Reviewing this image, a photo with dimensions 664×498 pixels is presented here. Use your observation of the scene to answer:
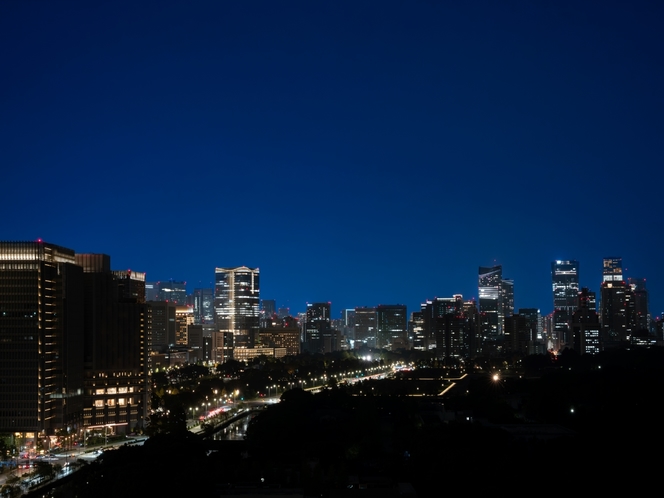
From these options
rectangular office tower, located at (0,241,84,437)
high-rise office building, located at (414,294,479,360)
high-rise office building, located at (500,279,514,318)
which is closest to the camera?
rectangular office tower, located at (0,241,84,437)

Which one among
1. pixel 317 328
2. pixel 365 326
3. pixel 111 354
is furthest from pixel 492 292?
pixel 111 354

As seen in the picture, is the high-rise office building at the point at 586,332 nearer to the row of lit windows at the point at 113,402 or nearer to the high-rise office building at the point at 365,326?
the high-rise office building at the point at 365,326

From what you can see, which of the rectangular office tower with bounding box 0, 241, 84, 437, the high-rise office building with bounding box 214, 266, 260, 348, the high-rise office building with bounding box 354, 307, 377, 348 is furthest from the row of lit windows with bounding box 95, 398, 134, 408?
the high-rise office building with bounding box 354, 307, 377, 348

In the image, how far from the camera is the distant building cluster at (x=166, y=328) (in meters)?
38.6

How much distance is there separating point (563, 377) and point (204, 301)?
115 m

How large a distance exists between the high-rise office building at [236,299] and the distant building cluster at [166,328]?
0.18m

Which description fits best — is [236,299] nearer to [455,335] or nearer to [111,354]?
[455,335]

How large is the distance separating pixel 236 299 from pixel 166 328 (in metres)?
20.2

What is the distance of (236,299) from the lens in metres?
124

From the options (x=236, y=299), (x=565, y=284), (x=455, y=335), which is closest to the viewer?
(x=455, y=335)

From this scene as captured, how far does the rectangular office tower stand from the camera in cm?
3800

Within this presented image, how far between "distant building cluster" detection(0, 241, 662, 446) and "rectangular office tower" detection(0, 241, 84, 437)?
0.05 m

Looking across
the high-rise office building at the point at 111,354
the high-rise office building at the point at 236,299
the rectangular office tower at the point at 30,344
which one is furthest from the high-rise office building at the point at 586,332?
the rectangular office tower at the point at 30,344

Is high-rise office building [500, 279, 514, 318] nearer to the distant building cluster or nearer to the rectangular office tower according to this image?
the distant building cluster
